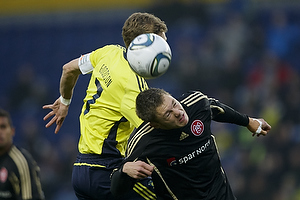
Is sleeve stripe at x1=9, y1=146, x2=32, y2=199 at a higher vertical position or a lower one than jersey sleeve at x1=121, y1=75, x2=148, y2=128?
lower

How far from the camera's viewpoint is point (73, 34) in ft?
51.4

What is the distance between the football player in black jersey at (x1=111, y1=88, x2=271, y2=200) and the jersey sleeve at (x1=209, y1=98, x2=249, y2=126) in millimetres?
124

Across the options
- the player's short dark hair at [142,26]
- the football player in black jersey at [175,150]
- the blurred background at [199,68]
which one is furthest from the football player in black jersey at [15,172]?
the blurred background at [199,68]

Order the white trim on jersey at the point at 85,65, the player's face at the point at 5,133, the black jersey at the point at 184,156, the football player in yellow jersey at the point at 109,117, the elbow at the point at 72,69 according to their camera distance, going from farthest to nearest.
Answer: the player's face at the point at 5,133 → the elbow at the point at 72,69 → the white trim on jersey at the point at 85,65 → the football player in yellow jersey at the point at 109,117 → the black jersey at the point at 184,156

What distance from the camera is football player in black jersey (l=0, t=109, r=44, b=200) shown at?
513 cm

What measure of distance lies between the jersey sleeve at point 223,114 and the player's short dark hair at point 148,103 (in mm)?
628

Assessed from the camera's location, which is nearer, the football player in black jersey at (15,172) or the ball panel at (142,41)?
the ball panel at (142,41)

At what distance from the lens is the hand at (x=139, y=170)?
3893 mm

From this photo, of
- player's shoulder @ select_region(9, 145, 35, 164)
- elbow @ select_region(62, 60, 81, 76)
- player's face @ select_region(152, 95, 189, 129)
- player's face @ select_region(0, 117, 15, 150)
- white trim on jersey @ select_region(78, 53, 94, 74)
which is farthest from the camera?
player's face @ select_region(0, 117, 15, 150)

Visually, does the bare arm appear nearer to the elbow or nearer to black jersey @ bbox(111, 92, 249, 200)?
the elbow

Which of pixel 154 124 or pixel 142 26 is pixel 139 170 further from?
pixel 142 26

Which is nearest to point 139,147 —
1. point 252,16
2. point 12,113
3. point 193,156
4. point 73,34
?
point 193,156

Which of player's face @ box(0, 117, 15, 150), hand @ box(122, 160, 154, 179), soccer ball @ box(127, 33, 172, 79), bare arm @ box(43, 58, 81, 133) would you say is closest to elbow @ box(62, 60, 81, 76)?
bare arm @ box(43, 58, 81, 133)

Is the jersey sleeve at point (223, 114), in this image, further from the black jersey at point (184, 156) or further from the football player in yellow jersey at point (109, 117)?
the football player in yellow jersey at point (109, 117)
